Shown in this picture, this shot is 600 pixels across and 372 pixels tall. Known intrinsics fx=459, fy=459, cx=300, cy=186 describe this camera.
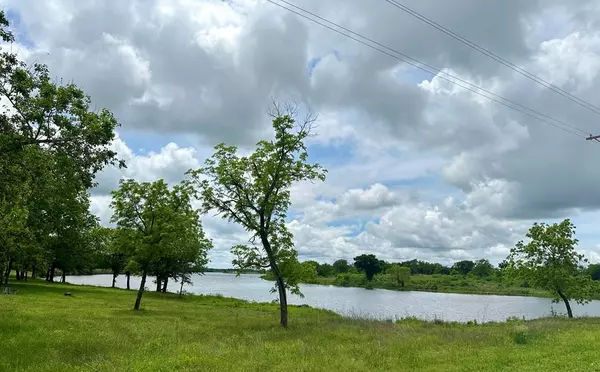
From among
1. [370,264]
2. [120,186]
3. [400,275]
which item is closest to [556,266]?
[120,186]

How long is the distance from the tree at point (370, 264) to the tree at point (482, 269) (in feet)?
129

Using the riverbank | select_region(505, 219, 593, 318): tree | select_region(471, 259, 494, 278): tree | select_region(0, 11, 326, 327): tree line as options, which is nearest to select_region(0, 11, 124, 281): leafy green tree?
select_region(0, 11, 326, 327): tree line

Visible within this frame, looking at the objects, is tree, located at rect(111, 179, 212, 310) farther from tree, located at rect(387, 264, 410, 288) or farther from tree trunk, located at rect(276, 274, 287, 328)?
tree, located at rect(387, 264, 410, 288)

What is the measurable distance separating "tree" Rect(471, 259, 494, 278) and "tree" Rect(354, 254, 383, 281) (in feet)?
129

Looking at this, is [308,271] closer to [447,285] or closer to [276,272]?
[276,272]

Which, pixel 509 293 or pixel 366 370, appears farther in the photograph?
pixel 509 293

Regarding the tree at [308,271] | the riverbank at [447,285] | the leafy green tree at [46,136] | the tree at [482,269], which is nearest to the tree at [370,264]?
the riverbank at [447,285]

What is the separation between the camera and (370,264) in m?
176

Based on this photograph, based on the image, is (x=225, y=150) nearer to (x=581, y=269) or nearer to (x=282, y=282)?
(x=282, y=282)

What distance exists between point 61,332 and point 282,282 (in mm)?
14221

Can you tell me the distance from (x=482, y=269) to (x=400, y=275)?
2086 inches

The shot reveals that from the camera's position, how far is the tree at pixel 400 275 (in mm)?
151750

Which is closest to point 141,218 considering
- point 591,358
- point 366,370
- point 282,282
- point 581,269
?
point 282,282

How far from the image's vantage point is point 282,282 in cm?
3080
